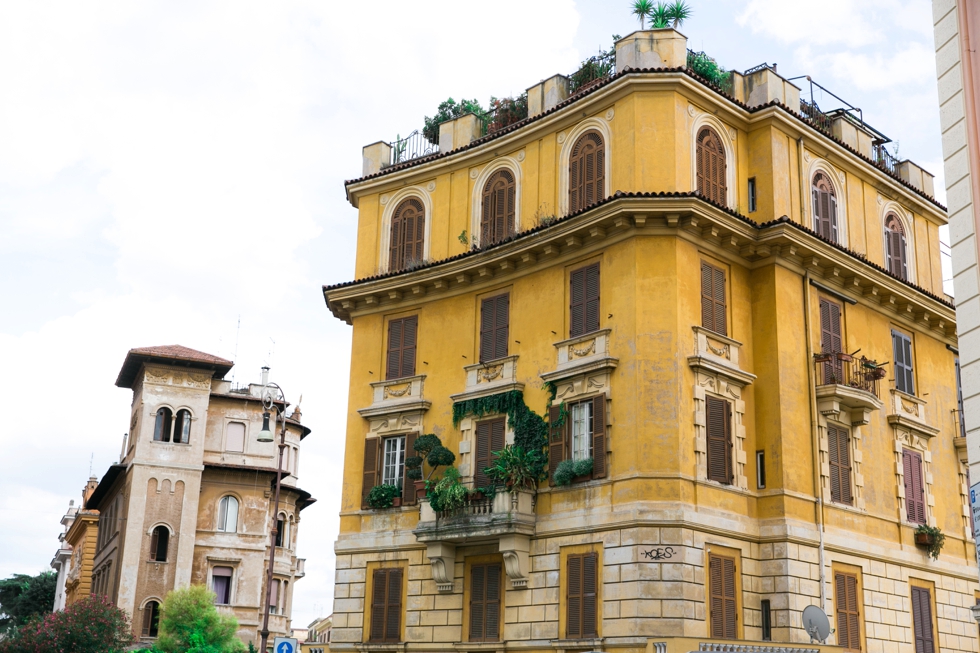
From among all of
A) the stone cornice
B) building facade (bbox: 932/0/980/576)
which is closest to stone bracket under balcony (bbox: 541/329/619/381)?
the stone cornice

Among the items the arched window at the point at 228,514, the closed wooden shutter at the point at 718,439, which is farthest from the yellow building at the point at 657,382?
the arched window at the point at 228,514

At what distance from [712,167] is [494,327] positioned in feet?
23.4

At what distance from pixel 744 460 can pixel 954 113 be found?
13.6m

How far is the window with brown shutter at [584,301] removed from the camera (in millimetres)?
28266

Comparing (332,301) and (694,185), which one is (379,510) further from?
(694,185)

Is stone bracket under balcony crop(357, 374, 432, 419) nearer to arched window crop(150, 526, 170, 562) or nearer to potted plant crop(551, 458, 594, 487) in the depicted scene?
potted plant crop(551, 458, 594, 487)

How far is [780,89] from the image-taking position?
100 feet

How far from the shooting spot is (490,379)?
30219 millimetres

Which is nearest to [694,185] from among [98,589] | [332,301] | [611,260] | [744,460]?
[611,260]

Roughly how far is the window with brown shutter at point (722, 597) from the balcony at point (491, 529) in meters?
→ 4.53

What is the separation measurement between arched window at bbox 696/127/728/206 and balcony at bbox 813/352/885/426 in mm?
4879

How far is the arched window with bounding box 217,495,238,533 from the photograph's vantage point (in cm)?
6009

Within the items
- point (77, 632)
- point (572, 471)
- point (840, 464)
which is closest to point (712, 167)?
point (840, 464)

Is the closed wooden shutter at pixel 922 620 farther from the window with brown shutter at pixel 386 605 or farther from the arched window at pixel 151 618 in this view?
the arched window at pixel 151 618
